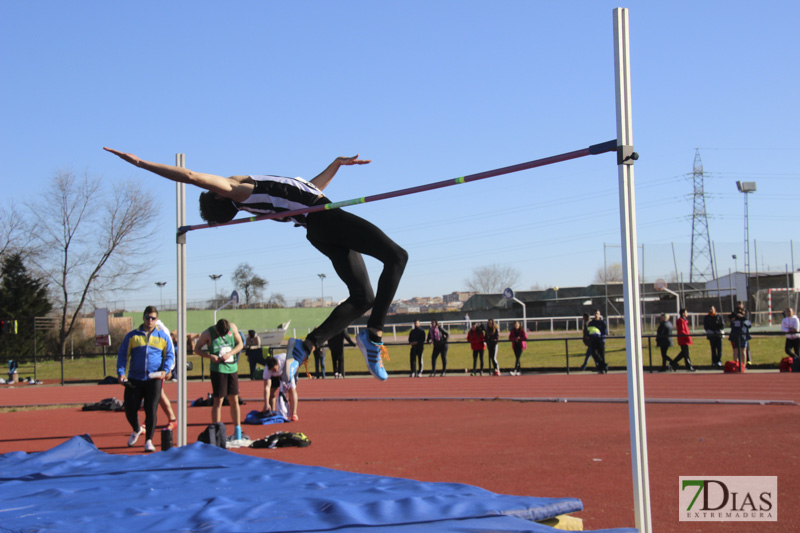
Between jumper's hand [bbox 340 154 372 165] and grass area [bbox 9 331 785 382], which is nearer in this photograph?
jumper's hand [bbox 340 154 372 165]

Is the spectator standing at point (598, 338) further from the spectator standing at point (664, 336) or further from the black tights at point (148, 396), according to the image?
the black tights at point (148, 396)

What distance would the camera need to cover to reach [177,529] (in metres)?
3.12

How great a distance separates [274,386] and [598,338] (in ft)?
24.4

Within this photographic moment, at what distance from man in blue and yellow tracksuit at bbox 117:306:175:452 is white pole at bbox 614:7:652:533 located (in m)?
5.12

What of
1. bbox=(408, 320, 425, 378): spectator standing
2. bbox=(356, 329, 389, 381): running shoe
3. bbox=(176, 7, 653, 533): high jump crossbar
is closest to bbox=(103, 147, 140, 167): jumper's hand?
bbox=(356, 329, 389, 381): running shoe

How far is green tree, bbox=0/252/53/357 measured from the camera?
28.8m

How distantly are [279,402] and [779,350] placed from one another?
13.9 m

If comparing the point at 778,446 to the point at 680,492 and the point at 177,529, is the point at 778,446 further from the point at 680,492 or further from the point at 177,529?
the point at 177,529

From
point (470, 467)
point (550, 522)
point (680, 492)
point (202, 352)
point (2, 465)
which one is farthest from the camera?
point (202, 352)

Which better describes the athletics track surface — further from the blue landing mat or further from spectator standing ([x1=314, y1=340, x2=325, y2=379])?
spectator standing ([x1=314, y1=340, x2=325, y2=379])

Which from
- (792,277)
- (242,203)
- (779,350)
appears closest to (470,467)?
(242,203)

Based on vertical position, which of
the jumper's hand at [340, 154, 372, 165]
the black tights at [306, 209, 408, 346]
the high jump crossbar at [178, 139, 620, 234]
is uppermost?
the jumper's hand at [340, 154, 372, 165]

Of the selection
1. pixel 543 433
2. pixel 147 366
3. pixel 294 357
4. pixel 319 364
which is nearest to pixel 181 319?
pixel 147 366

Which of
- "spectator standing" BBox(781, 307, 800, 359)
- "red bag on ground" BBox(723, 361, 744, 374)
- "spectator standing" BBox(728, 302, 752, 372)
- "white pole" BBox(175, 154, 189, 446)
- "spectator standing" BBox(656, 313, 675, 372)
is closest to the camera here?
"white pole" BBox(175, 154, 189, 446)
